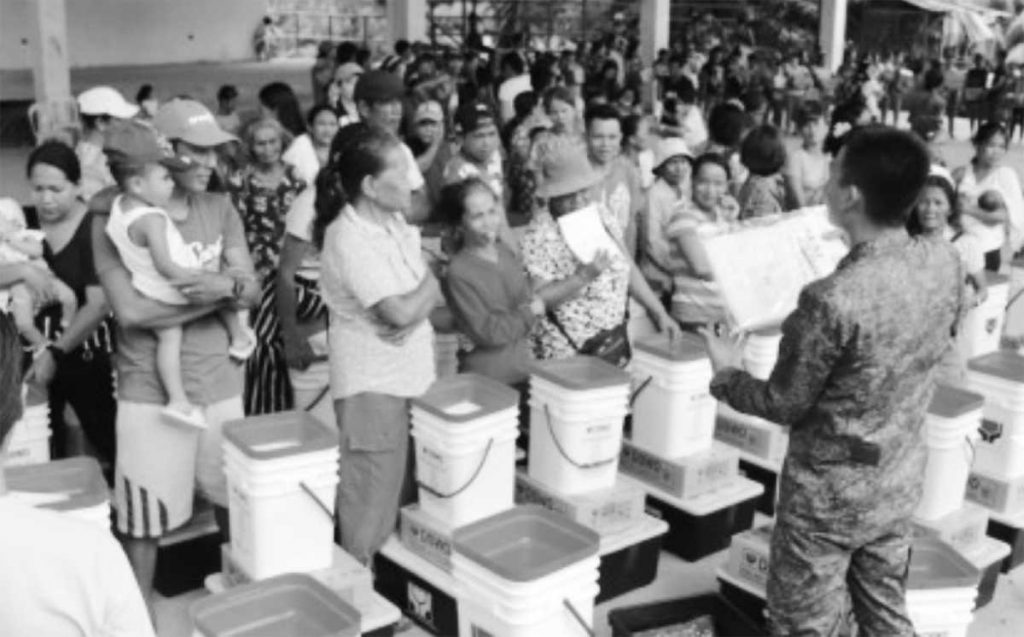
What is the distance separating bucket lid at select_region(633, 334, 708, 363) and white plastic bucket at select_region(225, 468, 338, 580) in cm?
122

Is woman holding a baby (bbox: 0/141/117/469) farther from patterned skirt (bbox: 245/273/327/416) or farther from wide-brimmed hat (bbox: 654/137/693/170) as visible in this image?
wide-brimmed hat (bbox: 654/137/693/170)

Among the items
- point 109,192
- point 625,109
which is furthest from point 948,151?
point 109,192

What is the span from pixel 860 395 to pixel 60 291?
2413 millimetres

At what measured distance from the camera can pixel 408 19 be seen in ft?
40.5

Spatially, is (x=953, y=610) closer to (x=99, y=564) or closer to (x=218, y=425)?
(x=218, y=425)

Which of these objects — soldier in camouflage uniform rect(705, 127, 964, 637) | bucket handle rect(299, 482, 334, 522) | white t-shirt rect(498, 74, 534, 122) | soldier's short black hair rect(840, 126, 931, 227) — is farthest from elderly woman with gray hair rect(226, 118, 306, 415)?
white t-shirt rect(498, 74, 534, 122)

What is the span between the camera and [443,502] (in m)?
3.30

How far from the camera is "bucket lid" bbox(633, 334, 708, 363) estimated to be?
3.73m

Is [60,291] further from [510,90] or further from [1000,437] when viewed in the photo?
[510,90]

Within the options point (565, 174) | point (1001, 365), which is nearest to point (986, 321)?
point (1001, 365)

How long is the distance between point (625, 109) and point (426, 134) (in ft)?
10.2

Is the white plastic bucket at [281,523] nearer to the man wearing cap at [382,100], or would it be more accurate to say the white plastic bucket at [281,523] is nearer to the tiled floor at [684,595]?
the tiled floor at [684,595]

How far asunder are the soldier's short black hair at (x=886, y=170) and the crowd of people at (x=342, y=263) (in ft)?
0.05

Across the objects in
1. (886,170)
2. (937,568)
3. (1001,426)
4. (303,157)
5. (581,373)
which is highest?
(886,170)
